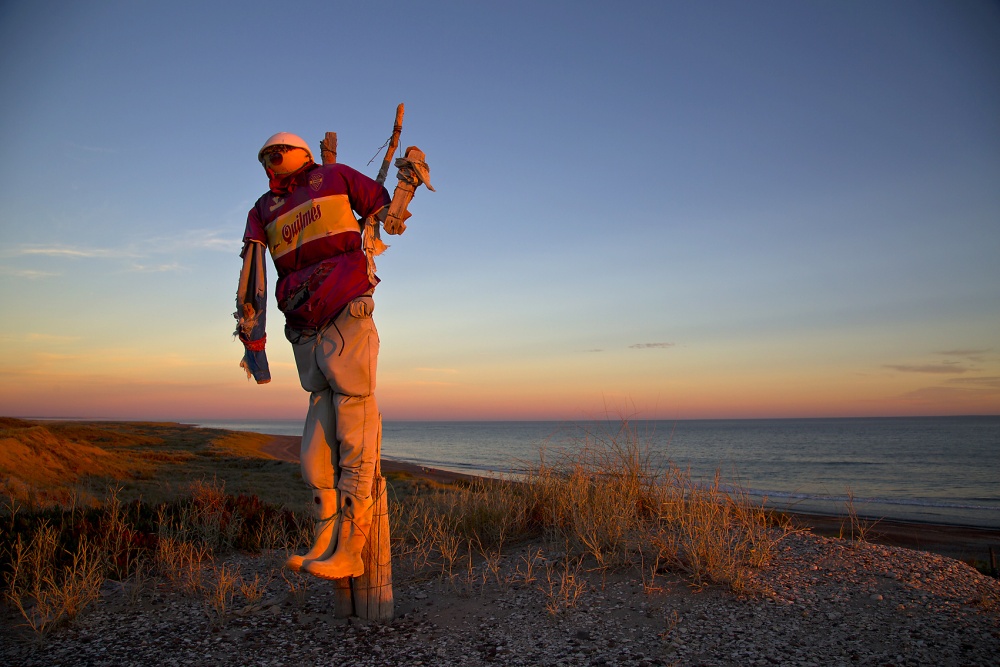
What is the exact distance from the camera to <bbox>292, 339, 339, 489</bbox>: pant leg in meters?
3.84

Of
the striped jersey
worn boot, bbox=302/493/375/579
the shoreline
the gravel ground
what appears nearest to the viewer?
the gravel ground

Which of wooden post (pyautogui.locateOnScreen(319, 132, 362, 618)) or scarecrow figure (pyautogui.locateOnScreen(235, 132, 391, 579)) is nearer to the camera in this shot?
scarecrow figure (pyautogui.locateOnScreen(235, 132, 391, 579))

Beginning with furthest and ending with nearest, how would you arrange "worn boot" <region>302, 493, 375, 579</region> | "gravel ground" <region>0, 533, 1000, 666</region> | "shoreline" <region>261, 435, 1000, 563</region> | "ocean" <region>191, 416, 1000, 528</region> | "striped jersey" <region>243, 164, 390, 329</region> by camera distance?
"shoreline" <region>261, 435, 1000, 563</region> < "ocean" <region>191, 416, 1000, 528</region> < "striped jersey" <region>243, 164, 390, 329</region> < "worn boot" <region>302, 493, 375, 579</region> < "gravel ground" <region>0, 533, 1000, 666</region>

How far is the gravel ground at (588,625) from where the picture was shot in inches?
131

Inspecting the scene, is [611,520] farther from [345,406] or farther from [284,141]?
[284,141]

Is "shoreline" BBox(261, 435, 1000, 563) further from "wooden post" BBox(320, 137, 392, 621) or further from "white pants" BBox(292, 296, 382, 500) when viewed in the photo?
"white pants" BBox(292, 296, 382, 500)

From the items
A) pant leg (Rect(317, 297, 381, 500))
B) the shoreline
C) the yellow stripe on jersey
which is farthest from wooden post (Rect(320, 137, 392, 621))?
the shoreline

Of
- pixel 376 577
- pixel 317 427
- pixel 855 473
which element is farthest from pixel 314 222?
pixel 855 473

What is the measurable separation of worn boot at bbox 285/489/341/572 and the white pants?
0.19 feet

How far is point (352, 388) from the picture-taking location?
12.4 feet

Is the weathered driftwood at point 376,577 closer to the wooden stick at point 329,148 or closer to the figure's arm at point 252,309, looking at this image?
the figure's arm at point 252,309

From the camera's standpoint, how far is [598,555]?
443 cm

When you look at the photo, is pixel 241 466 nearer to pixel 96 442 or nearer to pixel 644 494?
pixel 96 442

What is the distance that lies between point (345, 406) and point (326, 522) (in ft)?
2.30
